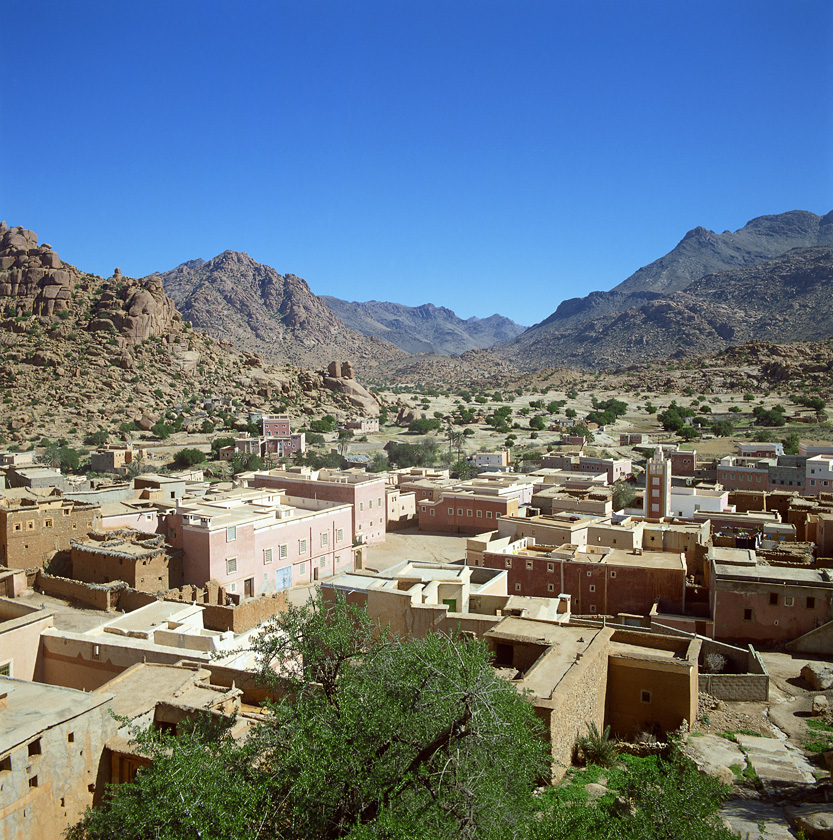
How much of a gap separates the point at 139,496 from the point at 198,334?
75754 millimetres

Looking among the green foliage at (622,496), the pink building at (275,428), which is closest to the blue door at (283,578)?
the green foliage at (622,496)

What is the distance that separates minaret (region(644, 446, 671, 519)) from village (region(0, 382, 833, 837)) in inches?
4.7

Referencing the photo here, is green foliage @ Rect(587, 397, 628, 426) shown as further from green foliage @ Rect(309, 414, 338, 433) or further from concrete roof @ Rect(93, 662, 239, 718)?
concrete roof @ Rect(93, 662, 239, 718)

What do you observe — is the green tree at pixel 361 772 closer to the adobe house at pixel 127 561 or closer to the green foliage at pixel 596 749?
the green foliage at pixel 596 749

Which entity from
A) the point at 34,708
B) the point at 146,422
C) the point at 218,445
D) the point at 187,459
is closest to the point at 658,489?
the point at 34,708

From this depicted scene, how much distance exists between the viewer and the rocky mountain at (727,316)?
472ft

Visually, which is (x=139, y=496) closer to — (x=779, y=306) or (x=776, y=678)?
(x=776, y=678)

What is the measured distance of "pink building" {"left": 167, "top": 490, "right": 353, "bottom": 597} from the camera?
25562 millimetres

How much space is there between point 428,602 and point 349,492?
61.3 feet

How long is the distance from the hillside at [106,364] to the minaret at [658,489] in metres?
59.1

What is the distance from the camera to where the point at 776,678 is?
1803 centimetres

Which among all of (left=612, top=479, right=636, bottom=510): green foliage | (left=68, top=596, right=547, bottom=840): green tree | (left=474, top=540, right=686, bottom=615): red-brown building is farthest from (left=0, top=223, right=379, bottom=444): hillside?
(left=68, top=596, right=547, bottom=840): green tree

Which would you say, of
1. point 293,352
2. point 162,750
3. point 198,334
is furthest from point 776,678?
point 293,352

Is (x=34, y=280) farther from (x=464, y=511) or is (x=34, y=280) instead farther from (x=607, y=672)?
(x=607, y=672)
